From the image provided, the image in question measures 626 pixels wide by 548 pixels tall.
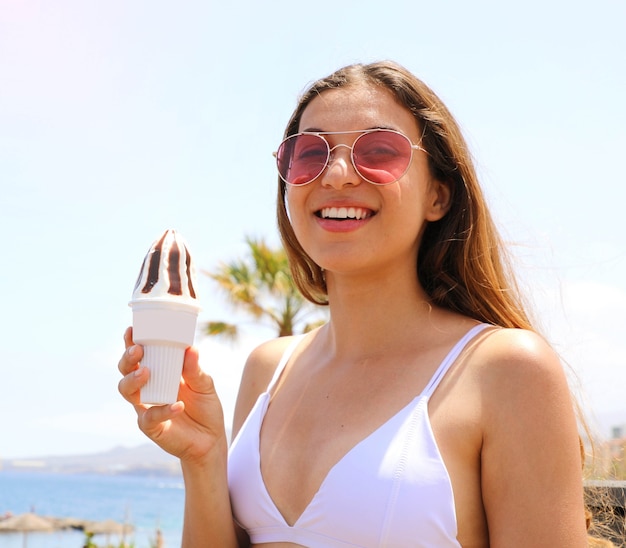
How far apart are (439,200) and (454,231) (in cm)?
14

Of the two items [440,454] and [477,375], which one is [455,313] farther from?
[440,454]

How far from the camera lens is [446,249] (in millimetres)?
2916

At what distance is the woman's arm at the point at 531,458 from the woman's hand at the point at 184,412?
960 millimetres

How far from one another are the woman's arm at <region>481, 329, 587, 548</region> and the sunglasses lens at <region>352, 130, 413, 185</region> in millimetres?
787

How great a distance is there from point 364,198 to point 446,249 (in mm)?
421

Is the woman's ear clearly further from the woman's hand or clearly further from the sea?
the sea

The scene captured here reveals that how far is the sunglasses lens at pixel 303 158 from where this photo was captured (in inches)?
111

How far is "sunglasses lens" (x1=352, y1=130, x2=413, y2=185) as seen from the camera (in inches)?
106

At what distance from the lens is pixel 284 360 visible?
3.24 meters

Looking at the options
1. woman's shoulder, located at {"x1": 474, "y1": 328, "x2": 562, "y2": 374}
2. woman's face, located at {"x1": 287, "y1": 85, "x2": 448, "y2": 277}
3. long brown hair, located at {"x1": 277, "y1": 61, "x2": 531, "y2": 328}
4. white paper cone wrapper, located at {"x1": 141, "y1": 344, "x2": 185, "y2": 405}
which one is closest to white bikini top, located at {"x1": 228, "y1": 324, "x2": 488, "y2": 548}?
woman's shoulder, located at {"x1": 474, "y1": 328, "x2": 562, "y2": 374}

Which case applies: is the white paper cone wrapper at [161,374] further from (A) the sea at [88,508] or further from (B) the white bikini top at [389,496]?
(A) the sea at [88,508]

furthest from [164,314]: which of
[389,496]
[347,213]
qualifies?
[389,496]

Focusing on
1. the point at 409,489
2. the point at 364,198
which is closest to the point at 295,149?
the point at 364,198

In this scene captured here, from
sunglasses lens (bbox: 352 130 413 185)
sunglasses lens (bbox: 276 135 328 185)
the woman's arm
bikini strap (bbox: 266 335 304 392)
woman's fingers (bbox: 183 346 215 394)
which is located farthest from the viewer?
bikini strap (bbox: 266 335 304 392)
